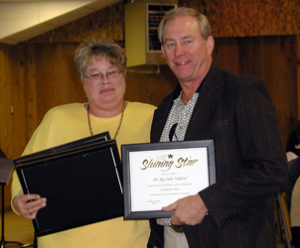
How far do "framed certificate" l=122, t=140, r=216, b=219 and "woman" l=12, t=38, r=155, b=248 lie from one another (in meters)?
A: 0.43

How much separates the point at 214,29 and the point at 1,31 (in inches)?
140

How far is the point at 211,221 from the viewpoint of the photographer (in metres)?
1.50

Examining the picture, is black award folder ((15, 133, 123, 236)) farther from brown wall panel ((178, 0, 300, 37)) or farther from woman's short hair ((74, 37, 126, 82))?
brown wall panel ((178, 0, 300, 37))

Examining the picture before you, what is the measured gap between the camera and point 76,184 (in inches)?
62.4

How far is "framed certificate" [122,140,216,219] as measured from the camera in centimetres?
143

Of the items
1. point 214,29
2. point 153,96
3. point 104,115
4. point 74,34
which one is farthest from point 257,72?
point 104,115

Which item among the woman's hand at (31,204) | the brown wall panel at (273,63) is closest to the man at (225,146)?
the woman's hand at (31,204)

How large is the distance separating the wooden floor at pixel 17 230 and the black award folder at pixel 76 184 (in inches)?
129

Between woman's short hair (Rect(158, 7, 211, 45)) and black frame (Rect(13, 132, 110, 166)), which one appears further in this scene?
woman's short hair (Rect(158, 7, 211, 45))

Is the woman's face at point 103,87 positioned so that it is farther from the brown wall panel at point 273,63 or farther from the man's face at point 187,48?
the brown wall panel at point 273,63

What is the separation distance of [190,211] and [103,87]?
869mm

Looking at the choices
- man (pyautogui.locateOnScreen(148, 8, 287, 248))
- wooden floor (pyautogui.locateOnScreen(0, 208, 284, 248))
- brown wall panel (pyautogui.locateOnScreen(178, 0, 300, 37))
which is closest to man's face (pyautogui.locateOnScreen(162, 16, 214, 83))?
man (pyautogui.locateOnScreen(148, 8, 287, 248))

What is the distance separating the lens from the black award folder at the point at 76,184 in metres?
1.55

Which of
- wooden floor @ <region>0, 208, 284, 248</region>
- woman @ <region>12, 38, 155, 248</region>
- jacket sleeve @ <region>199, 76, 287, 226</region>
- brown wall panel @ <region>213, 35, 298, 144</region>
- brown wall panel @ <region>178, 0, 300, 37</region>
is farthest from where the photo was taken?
brown wall panel @ <region>213, 35, 298, 144</region>
